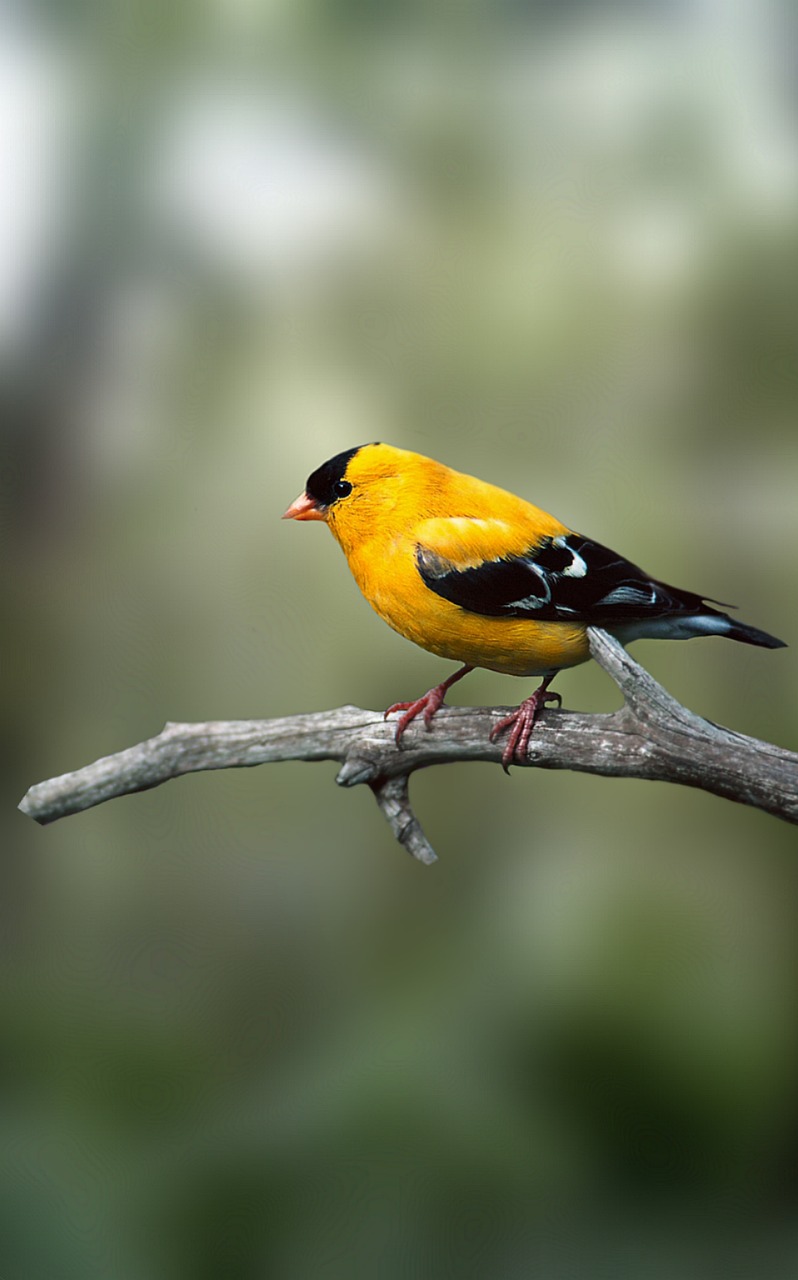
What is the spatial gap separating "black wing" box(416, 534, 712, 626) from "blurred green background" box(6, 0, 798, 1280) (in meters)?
0.30

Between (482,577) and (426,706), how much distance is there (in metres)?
0.33

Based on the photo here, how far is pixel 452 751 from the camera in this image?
7.57 ft

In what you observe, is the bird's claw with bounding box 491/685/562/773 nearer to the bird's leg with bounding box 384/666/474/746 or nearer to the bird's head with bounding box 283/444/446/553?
the bird's leg with bounding box 384/666/474/746

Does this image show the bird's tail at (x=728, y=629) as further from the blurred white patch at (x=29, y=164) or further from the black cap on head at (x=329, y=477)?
the blurred white patch at (x=29, y=164)

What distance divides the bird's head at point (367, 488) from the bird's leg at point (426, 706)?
357mm

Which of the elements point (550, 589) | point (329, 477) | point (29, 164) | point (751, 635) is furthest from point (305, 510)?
point (29, 164)

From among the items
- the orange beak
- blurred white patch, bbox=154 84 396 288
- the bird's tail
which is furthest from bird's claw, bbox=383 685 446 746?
blurred white patch, bbox=154 84 396 288

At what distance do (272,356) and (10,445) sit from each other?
68 cm

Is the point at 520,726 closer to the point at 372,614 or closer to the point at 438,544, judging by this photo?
the point at 438,544

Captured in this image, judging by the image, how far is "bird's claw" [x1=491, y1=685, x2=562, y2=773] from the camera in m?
2.23

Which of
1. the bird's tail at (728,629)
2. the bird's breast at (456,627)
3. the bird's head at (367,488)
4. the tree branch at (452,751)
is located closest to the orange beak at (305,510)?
the bird's head at (367,488)

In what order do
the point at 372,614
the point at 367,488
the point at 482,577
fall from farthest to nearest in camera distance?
the point at 372,614 < the point at 367,488 < the point at 482,577

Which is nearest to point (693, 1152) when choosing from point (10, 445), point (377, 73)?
point (10, 445)

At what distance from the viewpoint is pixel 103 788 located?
8.15 feet
